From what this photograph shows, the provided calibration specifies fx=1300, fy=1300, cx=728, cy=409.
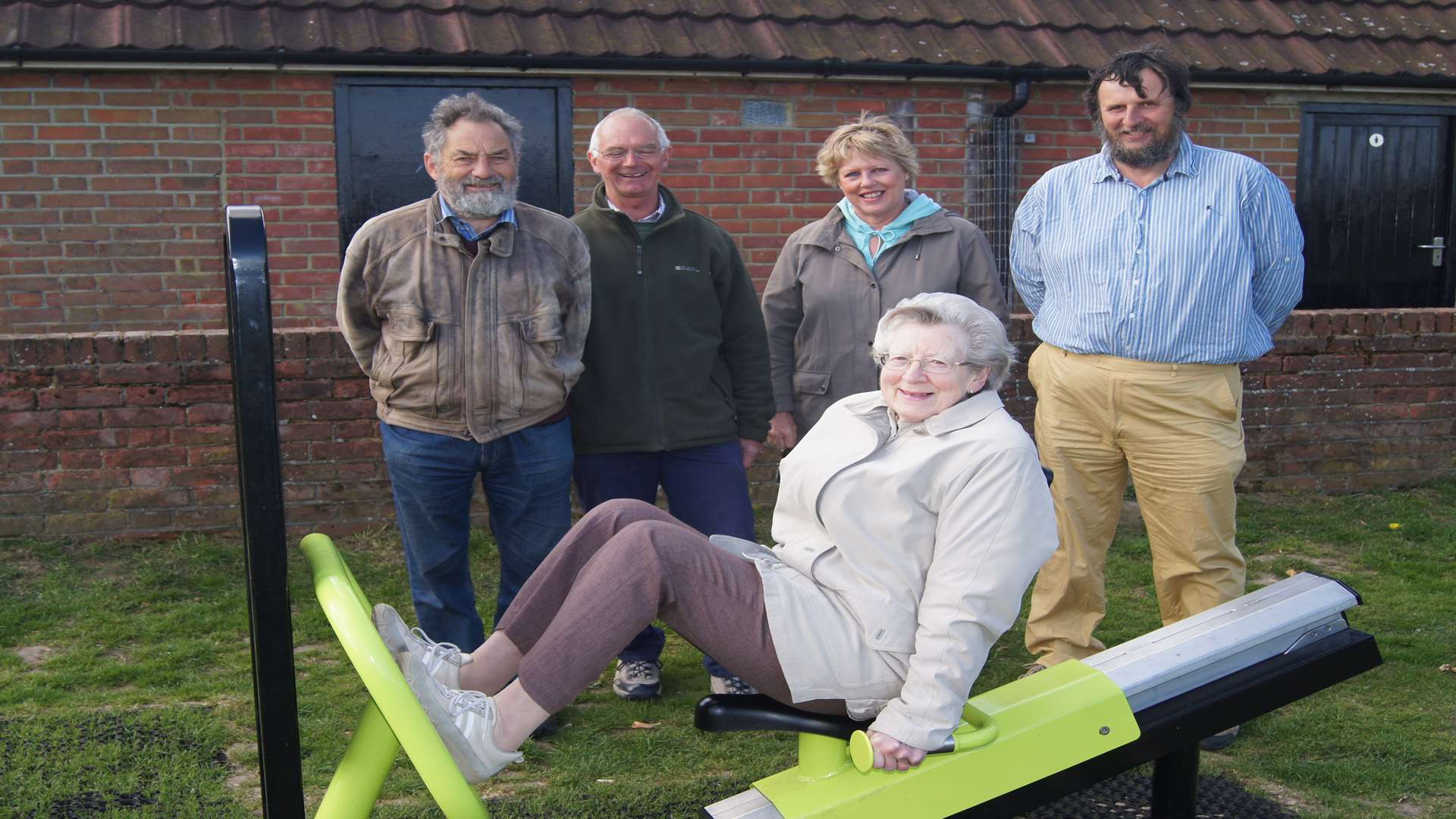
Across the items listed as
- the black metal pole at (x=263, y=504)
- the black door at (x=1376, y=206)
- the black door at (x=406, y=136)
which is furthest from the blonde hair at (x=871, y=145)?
the black door at (x=1376, y=206)

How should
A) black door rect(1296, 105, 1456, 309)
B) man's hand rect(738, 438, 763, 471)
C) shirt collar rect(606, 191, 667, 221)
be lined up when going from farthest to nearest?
black door rect(1296, 105, 1456, 309)
man's hand rect(738, 438, 763, 471)
shirt collar rect(606, 191, 667, 221)

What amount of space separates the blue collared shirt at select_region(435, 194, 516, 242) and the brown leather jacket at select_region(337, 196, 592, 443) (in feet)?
0.05

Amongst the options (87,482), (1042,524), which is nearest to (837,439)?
(1042,524)

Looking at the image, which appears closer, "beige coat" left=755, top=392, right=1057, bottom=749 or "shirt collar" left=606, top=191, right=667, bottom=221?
"beige coat" left=755, top=392, right=1057, bottom=749

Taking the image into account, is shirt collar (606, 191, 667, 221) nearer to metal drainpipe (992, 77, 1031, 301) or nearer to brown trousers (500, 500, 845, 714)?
brown trousers (500, 500, 845, 714)

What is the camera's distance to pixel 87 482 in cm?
576

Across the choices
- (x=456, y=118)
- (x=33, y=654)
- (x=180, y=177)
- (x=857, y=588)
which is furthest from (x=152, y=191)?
(x=857, y=588)

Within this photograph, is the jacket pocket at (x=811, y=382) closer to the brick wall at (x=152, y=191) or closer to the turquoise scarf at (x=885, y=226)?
the turquoise scarf at (x=885, y=226)

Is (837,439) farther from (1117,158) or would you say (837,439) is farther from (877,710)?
(1117,158)

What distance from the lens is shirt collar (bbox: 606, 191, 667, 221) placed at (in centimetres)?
409

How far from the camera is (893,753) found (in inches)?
99.8

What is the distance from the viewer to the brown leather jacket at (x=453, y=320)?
12.0ft

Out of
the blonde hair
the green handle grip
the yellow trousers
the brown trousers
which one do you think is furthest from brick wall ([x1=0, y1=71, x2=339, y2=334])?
the green handle grip

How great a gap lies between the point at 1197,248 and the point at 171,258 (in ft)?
17.4
